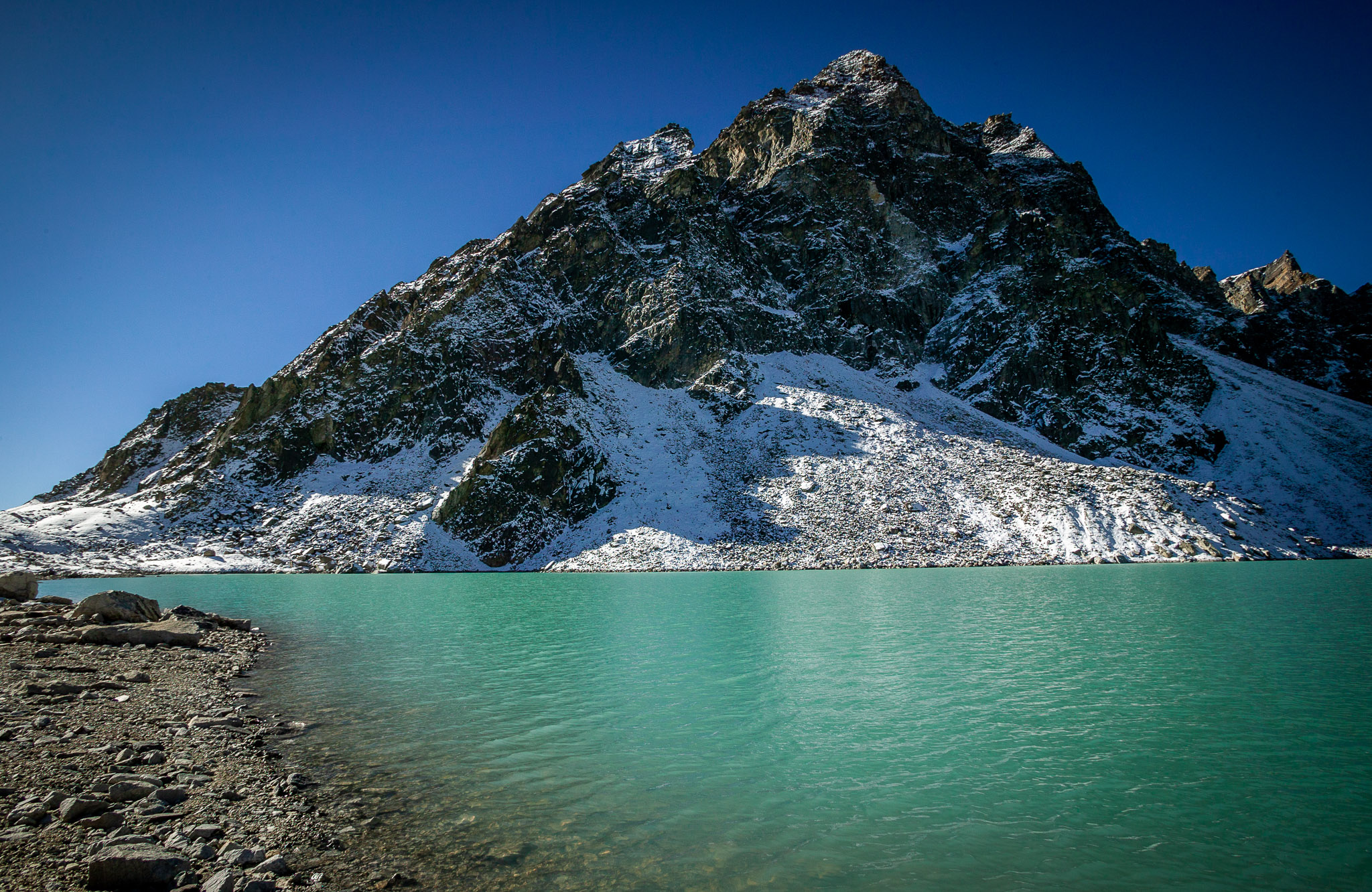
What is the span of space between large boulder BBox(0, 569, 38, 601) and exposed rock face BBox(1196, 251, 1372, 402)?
14561cm

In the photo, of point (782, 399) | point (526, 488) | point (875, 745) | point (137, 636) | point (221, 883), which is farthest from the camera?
point (782, 399)

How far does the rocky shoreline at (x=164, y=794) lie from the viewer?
634 cm

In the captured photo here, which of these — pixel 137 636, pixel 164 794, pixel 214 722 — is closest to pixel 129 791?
pixel 164 794

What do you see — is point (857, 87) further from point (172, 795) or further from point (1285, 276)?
point (172, 795)

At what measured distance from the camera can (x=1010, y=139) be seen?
473 feet

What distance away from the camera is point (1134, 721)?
467 inches

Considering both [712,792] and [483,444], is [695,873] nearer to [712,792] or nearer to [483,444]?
[712,792]

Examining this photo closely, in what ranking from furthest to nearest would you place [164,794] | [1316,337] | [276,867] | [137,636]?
[1316,337] < [137,636] < [164,794] < [276,867]

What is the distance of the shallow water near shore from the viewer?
7035 millimetres

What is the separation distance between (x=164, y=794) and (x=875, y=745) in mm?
10651

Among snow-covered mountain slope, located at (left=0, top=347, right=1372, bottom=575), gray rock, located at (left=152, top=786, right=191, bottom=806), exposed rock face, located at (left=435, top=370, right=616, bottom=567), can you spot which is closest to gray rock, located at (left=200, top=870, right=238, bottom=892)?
gray rock, located at (left=152, top=786, right=191, bottom=806)

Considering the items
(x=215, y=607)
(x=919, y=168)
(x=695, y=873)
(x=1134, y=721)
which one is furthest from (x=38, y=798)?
(x=919, y=168)

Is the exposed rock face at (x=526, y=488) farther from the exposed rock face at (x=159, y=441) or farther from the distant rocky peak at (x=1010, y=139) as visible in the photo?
the distant rocky peak at (x=1010, y=139)

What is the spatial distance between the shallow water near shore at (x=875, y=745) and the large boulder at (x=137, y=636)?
2.87m
